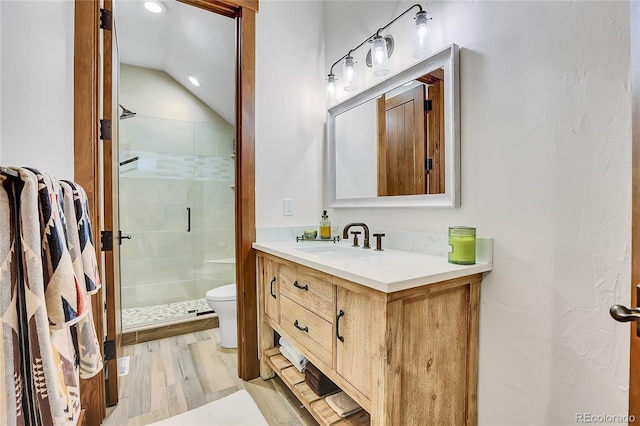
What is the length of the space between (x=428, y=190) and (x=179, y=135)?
2.70m

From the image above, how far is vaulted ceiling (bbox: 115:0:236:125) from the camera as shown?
7.69 feet

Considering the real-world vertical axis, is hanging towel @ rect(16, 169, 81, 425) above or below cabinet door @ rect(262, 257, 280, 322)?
above

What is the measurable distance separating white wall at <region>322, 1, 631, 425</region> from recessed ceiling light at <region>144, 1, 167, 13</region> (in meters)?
2.09

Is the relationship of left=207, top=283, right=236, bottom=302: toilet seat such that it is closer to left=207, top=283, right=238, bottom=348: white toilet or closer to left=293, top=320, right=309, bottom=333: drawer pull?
left=207, top=283, right=238, bottom=348: white toilet

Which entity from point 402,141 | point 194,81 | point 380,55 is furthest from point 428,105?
point 194,81

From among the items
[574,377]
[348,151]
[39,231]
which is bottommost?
[574,377]

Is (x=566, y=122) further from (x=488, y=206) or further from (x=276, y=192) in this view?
(x=276, y=192)

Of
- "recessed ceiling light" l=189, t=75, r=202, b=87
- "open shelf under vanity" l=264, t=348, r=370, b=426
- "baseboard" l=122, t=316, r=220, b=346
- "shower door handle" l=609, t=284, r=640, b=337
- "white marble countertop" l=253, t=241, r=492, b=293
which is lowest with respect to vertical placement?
"baseboard" l=122, t=316, r=220, b=346

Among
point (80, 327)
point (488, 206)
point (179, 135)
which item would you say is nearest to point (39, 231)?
point (80, 327)

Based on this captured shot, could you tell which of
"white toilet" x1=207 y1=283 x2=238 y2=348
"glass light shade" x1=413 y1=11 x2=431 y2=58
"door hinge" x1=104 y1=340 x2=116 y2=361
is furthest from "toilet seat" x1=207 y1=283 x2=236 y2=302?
"glass light shade" x1=413 y1=11 x2=431 y2=58

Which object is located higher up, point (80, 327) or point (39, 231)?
point (39, 231)

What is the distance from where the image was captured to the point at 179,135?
314 centimetres

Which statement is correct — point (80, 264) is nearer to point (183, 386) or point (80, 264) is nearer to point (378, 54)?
point (183, 386)

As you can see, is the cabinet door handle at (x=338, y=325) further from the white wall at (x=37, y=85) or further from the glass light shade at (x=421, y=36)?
the white wall at (x=37, y=85)
